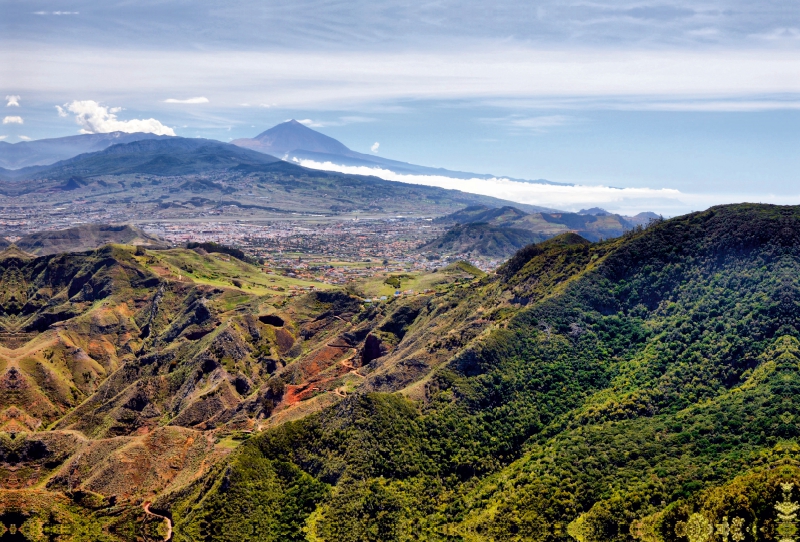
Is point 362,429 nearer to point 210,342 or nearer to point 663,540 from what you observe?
point 663,540

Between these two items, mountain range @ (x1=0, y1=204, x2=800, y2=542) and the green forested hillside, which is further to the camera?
mountain range @ (x1=0, y1=204, x2=800, y2=542)

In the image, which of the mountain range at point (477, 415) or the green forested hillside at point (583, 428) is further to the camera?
the mountain range at point (477, 415)

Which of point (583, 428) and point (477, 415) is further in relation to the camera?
point (477, 415)

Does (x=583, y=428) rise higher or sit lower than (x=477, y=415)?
higher

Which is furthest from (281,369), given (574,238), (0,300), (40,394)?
(0,300)
